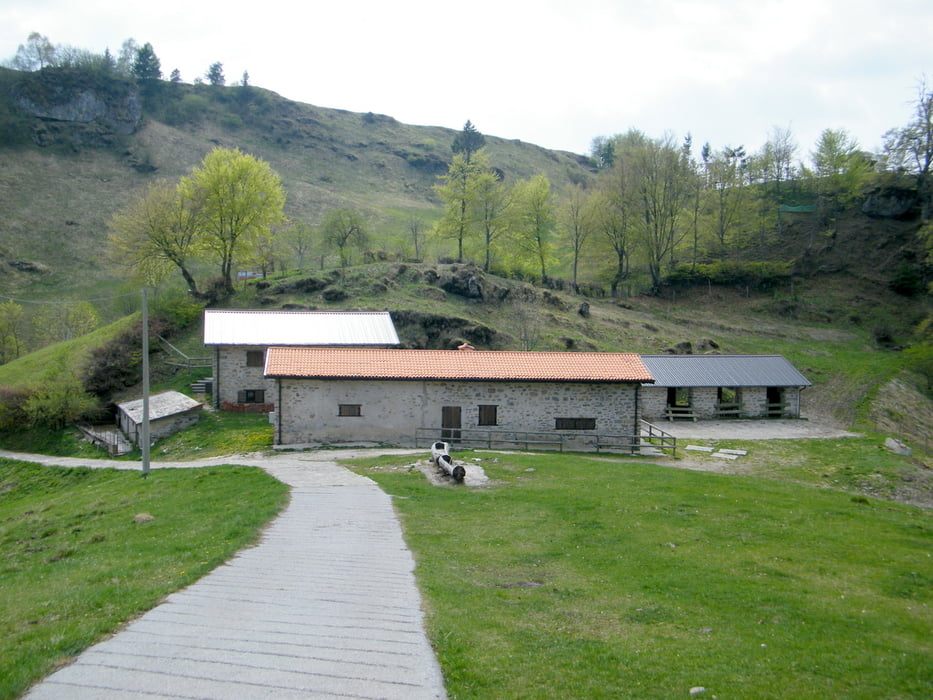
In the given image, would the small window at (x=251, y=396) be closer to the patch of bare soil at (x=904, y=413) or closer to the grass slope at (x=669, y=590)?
the grass slope at (x=669, y=590)

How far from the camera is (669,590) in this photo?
10758 mm

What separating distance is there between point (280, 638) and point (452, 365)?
910 inches

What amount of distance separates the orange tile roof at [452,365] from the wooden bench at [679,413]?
9.15 m

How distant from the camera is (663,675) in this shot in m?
7.31

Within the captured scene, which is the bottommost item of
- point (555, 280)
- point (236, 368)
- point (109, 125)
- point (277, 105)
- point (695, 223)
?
point (236, 368)

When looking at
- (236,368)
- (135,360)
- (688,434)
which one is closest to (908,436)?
(688,434)

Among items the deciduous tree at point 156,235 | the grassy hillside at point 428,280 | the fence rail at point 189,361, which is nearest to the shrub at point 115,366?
the fence rail at point 189,361

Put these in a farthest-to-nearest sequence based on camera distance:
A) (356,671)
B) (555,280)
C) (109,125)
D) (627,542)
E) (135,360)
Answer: (109,125)
(555,280)
(135,360)
(627,542)
(356,671)

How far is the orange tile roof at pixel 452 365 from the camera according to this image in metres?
29.3

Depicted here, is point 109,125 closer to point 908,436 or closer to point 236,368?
point 236,368

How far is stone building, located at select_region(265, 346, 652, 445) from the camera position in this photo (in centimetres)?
2909

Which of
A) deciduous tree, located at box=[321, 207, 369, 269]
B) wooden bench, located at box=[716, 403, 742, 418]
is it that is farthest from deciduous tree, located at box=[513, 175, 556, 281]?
wooden bench, located at box=[716, 403, 742, 418]

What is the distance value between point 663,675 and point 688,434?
29283 millimetres

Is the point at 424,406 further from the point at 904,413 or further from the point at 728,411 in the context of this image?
the point at 904,413
